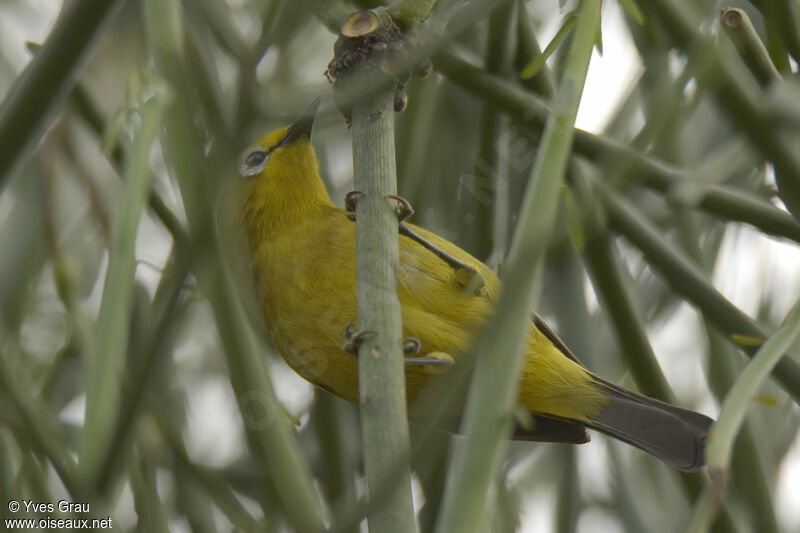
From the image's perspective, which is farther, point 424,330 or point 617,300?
point 424,330

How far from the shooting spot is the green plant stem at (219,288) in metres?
1.13

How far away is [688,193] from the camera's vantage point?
44.6 inches

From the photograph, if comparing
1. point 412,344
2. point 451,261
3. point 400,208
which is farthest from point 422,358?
point 400,208

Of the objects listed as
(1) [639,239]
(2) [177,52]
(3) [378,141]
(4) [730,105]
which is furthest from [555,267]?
(2) [177,52]

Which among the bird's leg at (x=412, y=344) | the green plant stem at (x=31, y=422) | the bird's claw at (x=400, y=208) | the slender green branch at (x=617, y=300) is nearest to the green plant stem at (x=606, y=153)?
the slender green branch at (x=617, y=300)

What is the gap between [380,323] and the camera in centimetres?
141

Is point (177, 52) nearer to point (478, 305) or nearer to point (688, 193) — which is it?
point (688, 193)

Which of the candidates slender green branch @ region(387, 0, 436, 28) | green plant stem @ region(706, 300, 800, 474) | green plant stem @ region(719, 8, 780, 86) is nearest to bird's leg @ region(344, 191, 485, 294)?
slender green branch @ region(387, 0, 436, 28)

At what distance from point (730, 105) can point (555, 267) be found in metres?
0.87

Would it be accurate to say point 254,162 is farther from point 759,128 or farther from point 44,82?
point 759,128

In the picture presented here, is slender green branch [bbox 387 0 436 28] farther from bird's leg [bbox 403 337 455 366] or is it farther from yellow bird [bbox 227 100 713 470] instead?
bird's leg [bbox 403 337 455 366]

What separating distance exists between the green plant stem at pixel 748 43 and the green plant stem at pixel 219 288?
89 cm

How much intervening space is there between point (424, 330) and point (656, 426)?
2.23 feet

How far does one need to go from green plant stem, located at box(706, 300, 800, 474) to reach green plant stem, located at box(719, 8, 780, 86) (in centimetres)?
47
